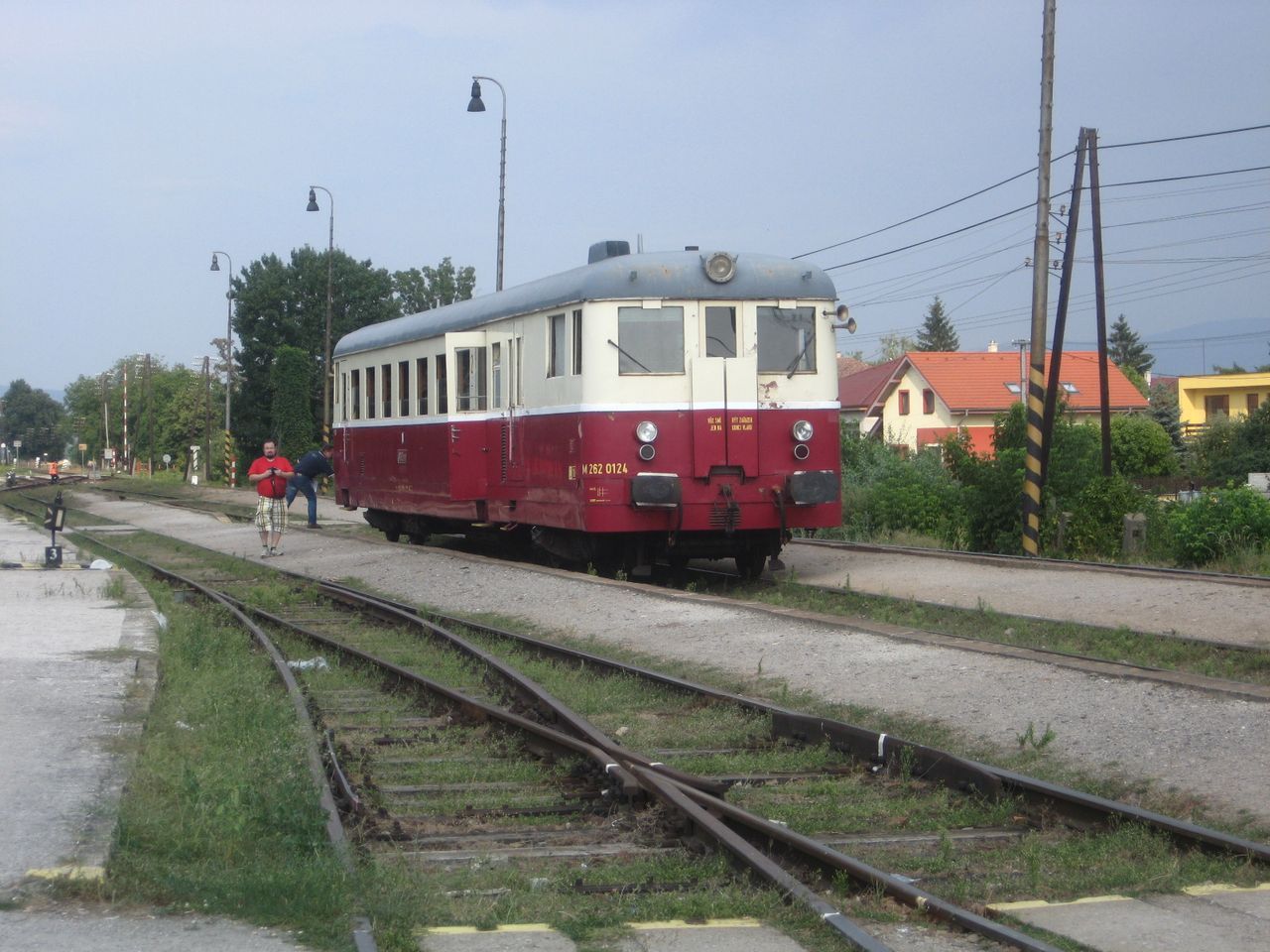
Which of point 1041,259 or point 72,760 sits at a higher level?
point 1041,259

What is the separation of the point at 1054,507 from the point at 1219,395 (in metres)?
56.9

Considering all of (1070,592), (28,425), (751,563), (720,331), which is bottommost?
(1070,592)

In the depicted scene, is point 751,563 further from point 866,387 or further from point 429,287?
point 429,287

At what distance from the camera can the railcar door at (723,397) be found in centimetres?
1488

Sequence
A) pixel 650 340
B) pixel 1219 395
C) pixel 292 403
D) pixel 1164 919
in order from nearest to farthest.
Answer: pixel 1164 919 < pixel 650 340 < pixel 292 403 < pixel 1219 395

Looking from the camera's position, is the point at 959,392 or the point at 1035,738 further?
the point at 959,392

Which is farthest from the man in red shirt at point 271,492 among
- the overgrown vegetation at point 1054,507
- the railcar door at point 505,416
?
the overgrown vegetation at point 1054,507

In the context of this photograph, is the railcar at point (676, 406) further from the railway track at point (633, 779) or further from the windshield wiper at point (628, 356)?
the railway track at point (633, 779)

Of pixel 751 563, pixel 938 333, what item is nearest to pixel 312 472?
pixel 751 563

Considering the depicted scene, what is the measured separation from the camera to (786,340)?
15266mm

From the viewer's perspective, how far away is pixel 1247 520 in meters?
17.5

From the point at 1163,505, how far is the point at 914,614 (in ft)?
29.2

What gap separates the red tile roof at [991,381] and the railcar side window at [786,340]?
5495cm

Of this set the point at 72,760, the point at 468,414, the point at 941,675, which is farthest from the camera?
the point at 468,414
